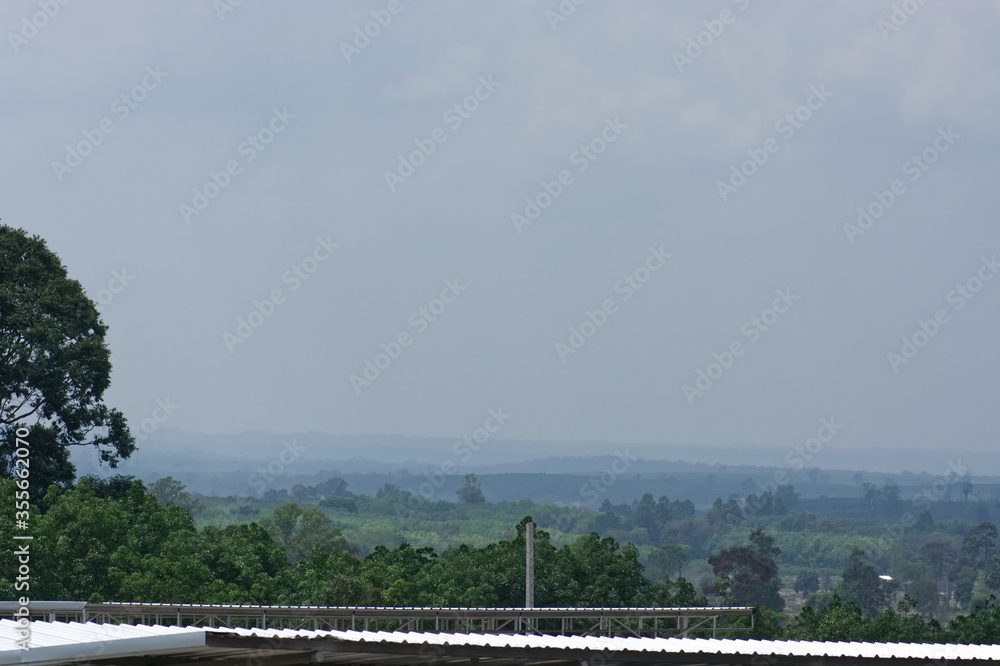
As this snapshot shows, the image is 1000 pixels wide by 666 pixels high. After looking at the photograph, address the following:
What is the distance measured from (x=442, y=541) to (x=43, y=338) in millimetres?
139841

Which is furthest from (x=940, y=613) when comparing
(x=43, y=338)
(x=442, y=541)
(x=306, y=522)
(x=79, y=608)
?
(x=79, y=608)

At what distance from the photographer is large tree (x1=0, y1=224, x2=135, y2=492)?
46781 millimetres

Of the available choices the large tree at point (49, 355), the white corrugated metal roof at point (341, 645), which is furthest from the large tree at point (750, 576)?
the white corrugated metal roof at point (341, 645)

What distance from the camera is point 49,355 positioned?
47281mm

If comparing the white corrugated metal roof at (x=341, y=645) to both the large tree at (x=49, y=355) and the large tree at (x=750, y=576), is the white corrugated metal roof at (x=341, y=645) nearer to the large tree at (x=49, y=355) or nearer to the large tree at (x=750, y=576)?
the large tree at (x=49, y=355)

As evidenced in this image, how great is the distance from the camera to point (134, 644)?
9875mm

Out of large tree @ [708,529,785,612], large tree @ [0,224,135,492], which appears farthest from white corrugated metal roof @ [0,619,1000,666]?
large tree @ [708,529,785,612]

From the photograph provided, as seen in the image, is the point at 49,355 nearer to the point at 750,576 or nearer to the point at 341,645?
the point at 341,645

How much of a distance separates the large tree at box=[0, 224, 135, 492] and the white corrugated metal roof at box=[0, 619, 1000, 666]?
119 ft

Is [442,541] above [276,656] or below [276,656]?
below

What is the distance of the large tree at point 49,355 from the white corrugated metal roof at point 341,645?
36227mm

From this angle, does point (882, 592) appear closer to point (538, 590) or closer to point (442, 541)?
point (442, 541)

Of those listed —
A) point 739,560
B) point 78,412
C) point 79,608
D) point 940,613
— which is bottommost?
point 940,613

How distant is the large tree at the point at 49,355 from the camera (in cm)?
4678
